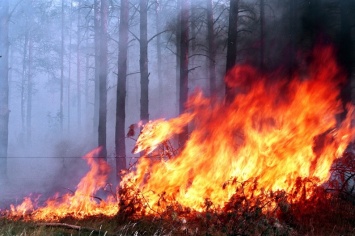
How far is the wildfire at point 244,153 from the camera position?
6816 millimetres

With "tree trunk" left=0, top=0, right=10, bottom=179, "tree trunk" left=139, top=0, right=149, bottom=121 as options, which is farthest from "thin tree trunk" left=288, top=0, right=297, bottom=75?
"tree trunk" left=0, top=0, right=10, bottom=179

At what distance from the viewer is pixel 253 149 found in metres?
7.27

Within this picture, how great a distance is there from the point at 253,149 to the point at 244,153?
0.19 metres

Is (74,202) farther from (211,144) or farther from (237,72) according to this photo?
Answer: (237,72)

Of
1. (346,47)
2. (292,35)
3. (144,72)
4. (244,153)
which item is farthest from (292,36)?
(244,153)

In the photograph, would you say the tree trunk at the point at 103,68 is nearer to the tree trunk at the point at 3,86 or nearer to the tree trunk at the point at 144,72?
the tree trunk at the point at 144,72

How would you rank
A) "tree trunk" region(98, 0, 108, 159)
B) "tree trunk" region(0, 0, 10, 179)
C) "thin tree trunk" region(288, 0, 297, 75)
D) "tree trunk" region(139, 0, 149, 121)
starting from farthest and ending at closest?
"tree trunk" region(98, 0, 108, 159)
"tree trunk" region(0, 0, 10, 179)
"tree trunk" region(139, 0, 149, 121)
"thin tree trunk" region(288, 0, 297, 75)

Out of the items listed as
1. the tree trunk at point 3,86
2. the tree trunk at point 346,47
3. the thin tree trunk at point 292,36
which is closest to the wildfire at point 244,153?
the tree trunk at point 346,47

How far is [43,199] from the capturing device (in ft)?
41.6

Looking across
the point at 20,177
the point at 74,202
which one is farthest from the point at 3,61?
the point at 74,202

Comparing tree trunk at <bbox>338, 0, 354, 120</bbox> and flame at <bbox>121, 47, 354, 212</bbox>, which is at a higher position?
tree trunk at <bbox>338, 0, 354, 120</bbox>

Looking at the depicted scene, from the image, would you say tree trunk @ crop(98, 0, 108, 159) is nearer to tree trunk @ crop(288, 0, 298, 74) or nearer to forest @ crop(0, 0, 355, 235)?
forest @ crop(0, 0, 355, 235)

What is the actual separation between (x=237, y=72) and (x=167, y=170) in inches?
195

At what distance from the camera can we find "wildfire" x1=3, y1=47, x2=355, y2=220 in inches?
268
